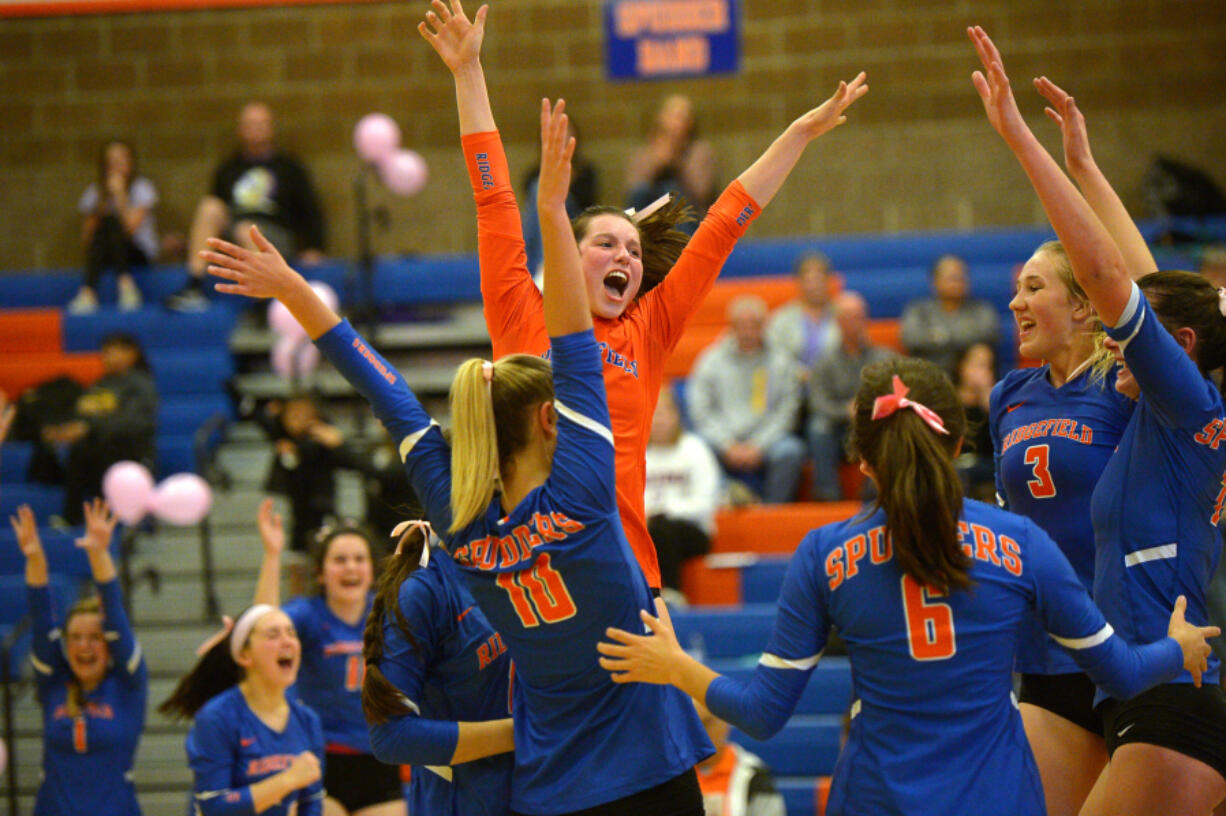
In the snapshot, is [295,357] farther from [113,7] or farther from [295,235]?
[113,7]

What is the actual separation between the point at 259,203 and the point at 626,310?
7.47 m

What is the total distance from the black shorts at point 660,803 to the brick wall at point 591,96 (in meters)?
8.57

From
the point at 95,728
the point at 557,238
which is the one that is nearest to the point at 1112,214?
the point at 557,238

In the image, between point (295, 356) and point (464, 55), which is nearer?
point (464, 55)

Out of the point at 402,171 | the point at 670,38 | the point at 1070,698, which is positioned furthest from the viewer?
the point at 670,38

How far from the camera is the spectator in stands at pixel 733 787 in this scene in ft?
17.6

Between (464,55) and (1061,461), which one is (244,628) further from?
(1061,461)

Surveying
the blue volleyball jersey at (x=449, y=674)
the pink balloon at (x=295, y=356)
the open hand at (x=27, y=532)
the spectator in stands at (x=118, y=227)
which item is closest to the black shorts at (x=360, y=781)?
the open hand at (x=27, y=532)

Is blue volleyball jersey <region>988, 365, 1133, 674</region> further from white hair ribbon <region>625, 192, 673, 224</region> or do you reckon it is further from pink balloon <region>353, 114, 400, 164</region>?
pink balloon <region>353, 114, 400, 164</region>

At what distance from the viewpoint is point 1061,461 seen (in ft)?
10.6

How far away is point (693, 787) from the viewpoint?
2.83 metres

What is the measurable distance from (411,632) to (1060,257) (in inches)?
69.5

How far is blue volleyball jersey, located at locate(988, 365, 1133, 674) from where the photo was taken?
3.22m

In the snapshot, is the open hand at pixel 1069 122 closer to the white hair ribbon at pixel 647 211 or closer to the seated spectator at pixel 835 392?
the white hair ribbon at pixel 647 211
